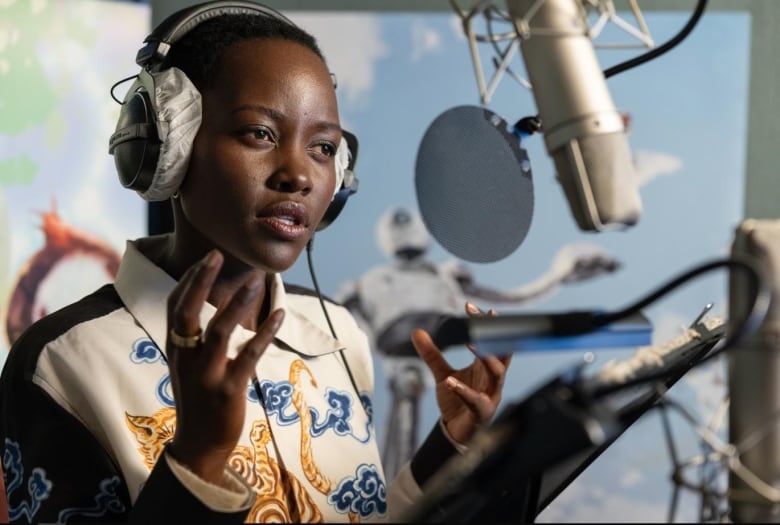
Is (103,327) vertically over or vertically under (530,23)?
under

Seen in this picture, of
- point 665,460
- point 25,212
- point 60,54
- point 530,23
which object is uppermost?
point 530,23

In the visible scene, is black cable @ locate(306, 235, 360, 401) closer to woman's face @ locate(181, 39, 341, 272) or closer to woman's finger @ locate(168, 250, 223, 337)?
woman's face @ locate(181, 39, 341, 272)

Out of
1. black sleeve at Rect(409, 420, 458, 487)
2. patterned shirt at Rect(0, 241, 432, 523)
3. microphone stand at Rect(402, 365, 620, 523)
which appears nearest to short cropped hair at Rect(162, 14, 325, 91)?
patterned shirt at Rect(0, 241, 432, 523)

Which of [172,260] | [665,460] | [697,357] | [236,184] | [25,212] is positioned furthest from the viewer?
[665,460]

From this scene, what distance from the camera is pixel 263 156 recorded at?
105 centimetres

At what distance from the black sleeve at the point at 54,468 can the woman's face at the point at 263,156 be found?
0.23 meters

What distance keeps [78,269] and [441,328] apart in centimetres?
203

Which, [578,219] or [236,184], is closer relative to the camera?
[578,219]

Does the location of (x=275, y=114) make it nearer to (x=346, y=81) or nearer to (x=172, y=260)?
(x=172, y=260)

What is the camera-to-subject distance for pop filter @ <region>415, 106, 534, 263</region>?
2.81ft

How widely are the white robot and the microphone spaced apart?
81.9 inches

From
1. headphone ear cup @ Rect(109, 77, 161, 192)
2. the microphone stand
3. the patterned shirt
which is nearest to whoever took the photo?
the microphone stand

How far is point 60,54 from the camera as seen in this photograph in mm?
2543

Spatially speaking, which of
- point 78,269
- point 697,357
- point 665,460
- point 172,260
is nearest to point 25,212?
point 78,269
